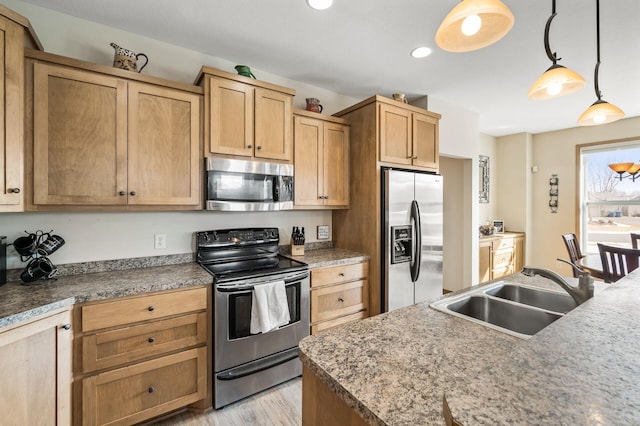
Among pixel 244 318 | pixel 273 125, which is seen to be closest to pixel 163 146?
pixel 273 125

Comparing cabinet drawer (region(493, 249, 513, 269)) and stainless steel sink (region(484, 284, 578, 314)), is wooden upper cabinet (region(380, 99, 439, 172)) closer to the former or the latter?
stainless steel sink (region(484, 284, 578, 314))

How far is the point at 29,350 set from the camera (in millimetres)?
1339

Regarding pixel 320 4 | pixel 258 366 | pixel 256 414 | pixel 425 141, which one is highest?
pixel 320 4

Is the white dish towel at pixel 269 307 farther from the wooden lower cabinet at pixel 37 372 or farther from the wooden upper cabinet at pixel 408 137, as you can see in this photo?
the wooden upper cabinet at pixel 408 137

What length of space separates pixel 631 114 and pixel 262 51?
514 centimetres

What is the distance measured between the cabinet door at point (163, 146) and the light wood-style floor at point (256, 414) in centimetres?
143

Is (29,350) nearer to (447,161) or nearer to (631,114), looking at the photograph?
(447,161)

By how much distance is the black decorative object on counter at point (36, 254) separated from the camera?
1.72 m

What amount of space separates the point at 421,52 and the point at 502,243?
3.45 metres

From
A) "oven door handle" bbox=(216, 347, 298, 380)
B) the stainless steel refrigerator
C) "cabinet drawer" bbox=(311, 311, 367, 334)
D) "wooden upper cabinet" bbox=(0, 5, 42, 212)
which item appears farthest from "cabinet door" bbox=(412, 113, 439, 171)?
"wooden upper cabinet" bbox=(0, 5, 42, 212)

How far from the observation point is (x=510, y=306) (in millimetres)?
1366

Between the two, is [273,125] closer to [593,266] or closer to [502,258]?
[593,266]

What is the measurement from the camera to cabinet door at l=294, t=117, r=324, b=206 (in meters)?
2.66

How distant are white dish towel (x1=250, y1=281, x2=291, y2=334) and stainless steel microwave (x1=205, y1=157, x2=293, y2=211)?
669 mm
